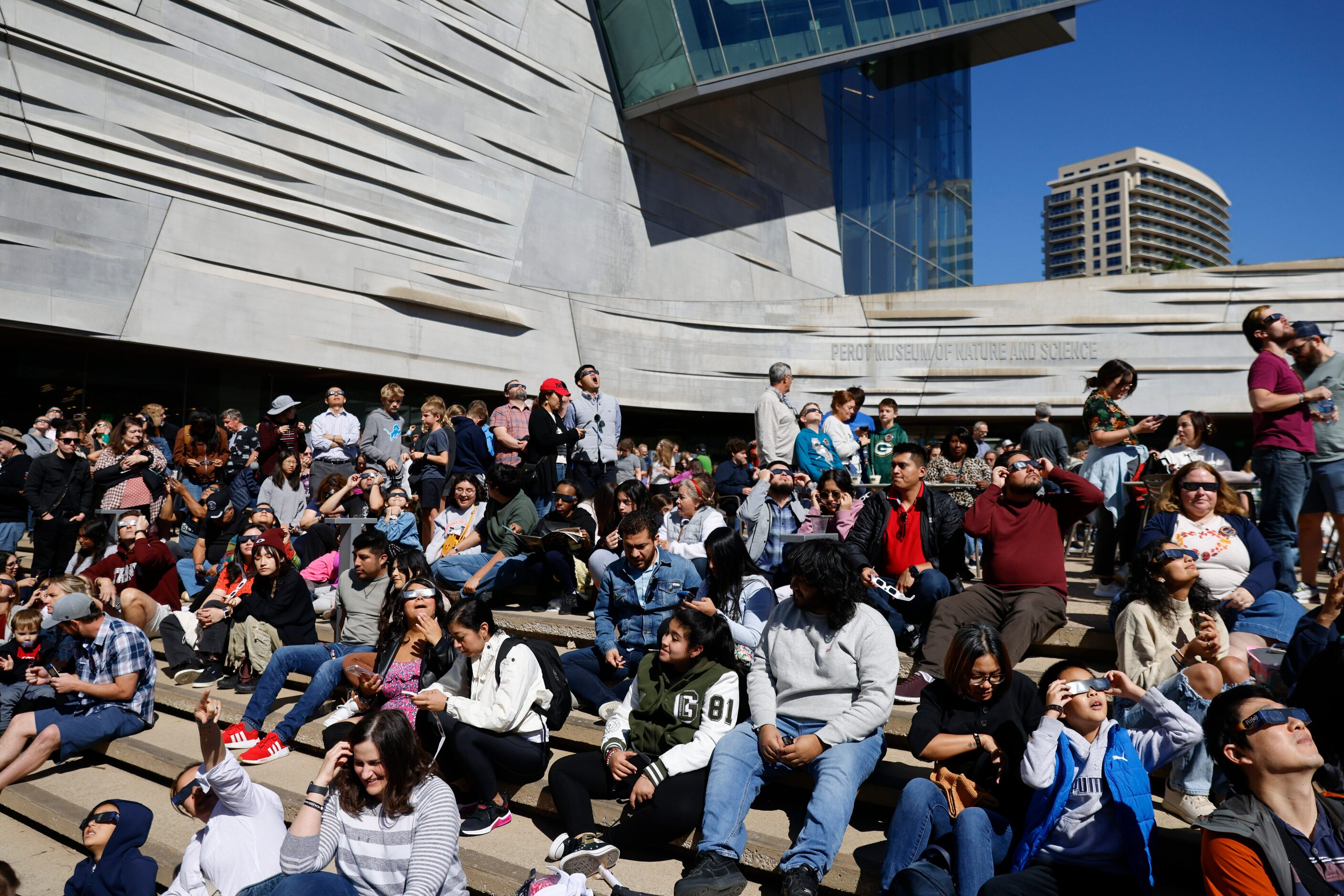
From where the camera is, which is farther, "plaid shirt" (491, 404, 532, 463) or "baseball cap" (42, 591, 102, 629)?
"plaid shirt" (491, 404, 532, 463)

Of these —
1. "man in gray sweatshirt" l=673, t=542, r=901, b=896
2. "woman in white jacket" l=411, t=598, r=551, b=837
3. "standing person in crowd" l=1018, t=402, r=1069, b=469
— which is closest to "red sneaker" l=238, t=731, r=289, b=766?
"woman in white jacket" l=411, t=598, r=551, b=837

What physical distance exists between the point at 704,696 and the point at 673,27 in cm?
1655

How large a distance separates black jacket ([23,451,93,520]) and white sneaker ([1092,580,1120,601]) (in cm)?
937

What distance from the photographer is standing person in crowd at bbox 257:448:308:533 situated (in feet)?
29.1

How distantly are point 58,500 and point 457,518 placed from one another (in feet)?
14.4

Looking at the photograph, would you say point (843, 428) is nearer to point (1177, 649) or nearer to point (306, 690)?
point (1177, 649)

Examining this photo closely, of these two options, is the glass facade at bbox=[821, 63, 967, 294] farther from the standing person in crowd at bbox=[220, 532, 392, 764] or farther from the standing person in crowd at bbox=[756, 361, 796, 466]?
the standing person in crowd at bbox=[220, 532, 392, 764]

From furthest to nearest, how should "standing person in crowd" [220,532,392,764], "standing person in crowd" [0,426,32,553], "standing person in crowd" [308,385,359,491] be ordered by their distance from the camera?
"standing person in crowd" [308,385,359,491], "standing person in crowd" [0,426,32,553], "standing person in crowd" [220,532,392,764]

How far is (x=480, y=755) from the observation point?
171 inches

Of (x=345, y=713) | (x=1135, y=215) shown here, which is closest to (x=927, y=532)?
(x=345, y=713)

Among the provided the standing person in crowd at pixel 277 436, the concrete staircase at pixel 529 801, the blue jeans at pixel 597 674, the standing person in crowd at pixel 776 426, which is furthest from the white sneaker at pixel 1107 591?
the standing person in crowd at pixel 277 436

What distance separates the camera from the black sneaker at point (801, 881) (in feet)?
10.8

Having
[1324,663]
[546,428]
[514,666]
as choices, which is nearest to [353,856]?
[514,666]

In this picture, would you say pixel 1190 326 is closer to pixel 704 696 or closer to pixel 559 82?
pixel 559 82
